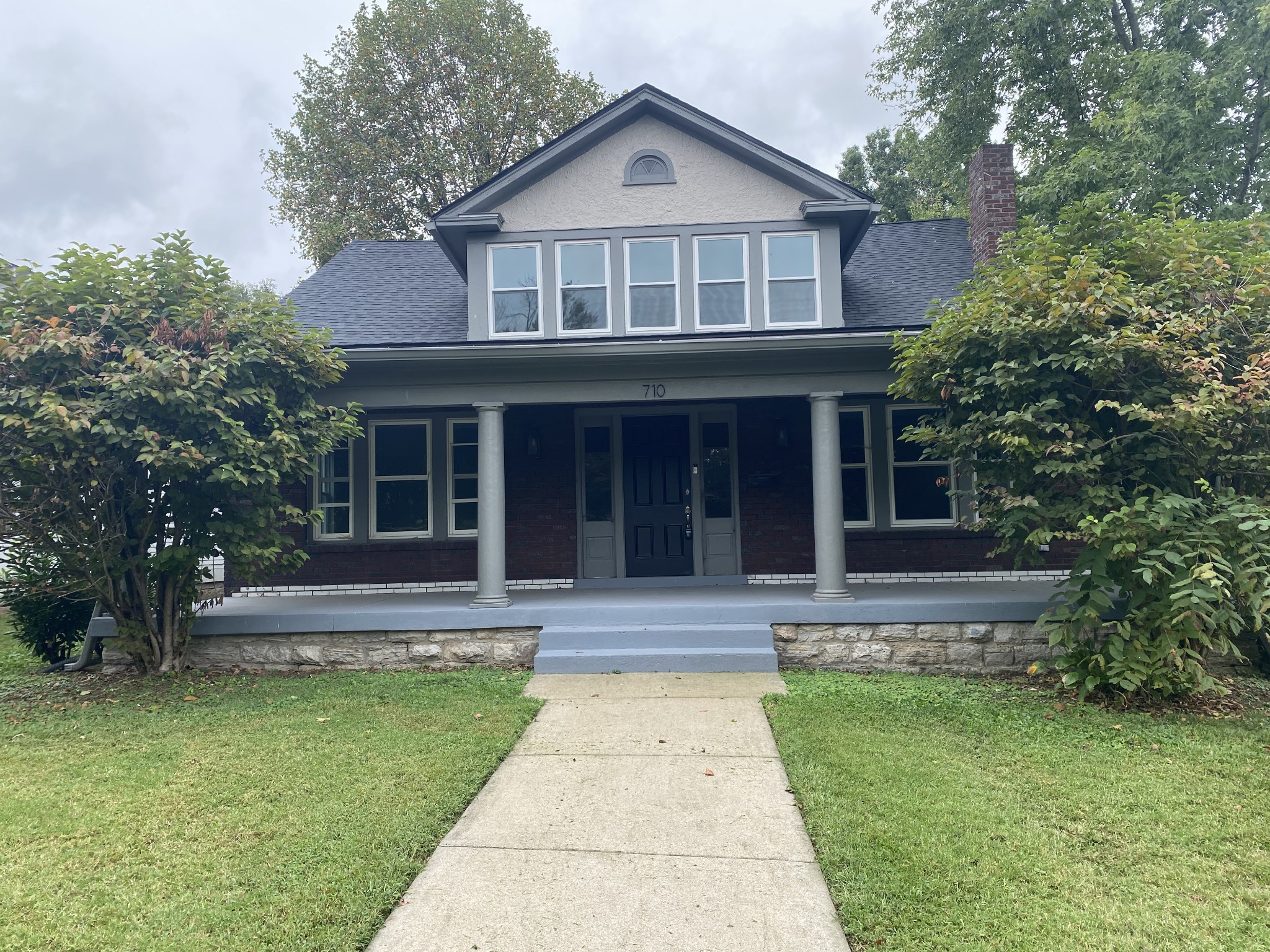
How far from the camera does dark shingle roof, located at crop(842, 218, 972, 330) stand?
9703mm

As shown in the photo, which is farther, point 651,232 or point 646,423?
point 646,423

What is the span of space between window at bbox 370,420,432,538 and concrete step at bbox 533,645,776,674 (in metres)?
3.48

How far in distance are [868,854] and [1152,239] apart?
210 inches

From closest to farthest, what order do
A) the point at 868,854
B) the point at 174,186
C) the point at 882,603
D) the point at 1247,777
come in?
the point at 868,854 → the point at 1247,777 → the point at 882,603 → the point at 174,186

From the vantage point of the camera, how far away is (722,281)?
938cm

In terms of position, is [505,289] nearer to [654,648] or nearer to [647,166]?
[647,166]

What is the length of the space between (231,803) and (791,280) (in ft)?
25.6

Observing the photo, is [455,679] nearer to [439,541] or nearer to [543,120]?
[439,541]

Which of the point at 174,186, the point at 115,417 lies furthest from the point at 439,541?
the point at 174,186

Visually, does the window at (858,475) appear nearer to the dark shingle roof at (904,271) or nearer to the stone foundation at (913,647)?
the dark shingle roof at (904,271)

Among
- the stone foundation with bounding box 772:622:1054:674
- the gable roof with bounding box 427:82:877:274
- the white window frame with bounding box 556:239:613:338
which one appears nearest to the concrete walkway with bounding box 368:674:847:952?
the stone foundation with bounding box 772:622:1054:674

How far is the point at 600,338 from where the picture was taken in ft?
26.6

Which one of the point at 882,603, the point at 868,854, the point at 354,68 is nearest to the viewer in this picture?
the point at 868,854

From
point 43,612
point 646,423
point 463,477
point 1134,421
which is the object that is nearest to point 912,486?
point 646,423
